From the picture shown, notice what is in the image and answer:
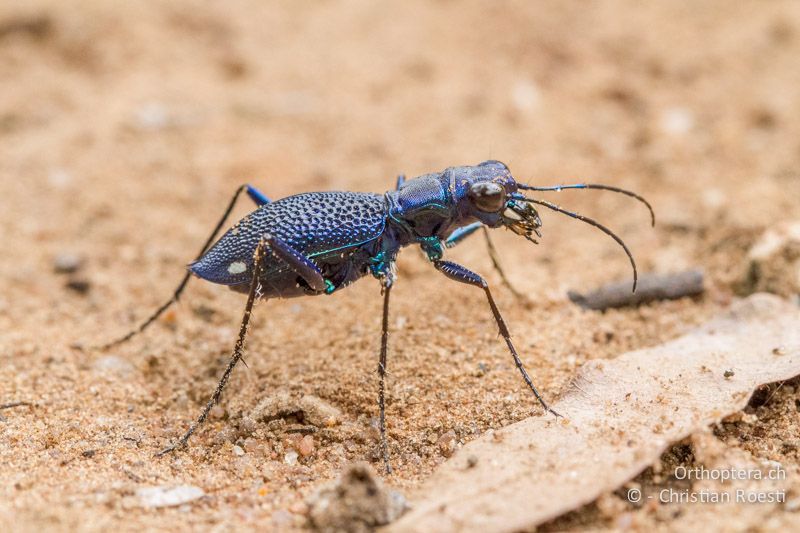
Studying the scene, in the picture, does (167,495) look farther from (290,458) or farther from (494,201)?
(494,201)

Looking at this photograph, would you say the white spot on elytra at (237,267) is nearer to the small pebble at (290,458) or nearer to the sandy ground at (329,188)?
the sandy ground at (329,188)

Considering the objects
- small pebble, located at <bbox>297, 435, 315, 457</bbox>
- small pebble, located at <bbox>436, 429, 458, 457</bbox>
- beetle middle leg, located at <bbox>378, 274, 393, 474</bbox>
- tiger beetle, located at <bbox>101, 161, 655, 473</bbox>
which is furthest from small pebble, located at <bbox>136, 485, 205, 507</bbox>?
small pebble, located at <bbox>436, 429, 458, 457</bbox>

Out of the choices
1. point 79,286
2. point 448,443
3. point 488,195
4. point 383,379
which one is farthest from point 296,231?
point 79,286

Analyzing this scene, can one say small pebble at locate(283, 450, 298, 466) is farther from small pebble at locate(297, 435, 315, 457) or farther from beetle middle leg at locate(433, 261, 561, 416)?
beetle middle leg at locate(433, 261, 561, 416)

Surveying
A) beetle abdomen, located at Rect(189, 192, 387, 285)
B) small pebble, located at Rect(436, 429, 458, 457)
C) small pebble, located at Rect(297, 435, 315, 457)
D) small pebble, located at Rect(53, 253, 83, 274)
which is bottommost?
small pebble, located at Rect(297, 435, 315, 457)

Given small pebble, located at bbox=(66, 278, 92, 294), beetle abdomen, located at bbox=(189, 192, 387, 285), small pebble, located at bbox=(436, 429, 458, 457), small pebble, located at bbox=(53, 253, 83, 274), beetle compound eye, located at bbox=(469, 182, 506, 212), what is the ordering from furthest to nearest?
1. small pebble, located at bbox=(53, 253, 83, 274)
2. small pebble, located at bbox=(66, 278, 92, 294)
3. beetle compound eye, located at bbox=(469, 182, 506, 212)
4. beetle abdomen, located at bbox=(189, 192, 387, 285)
5. small pebble, located at bbox=(436, 429, 458, 457)

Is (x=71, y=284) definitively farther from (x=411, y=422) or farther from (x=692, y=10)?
(x=692, y=10)

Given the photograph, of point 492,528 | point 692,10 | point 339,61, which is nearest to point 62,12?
point 339,61

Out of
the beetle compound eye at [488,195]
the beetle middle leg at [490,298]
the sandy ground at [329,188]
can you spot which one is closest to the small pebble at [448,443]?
the sandy ground at [329,188]
